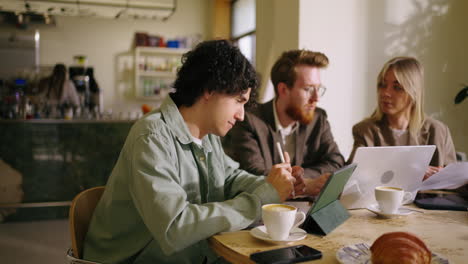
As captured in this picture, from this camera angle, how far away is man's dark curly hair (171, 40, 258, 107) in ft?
4.17

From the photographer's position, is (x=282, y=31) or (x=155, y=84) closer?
(x=282, y=31)

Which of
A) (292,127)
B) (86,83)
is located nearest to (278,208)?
(292,127)

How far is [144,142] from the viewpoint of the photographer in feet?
3.74

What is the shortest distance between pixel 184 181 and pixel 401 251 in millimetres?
632

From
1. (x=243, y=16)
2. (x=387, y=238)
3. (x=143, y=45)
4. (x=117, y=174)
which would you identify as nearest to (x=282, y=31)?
(x=117, y=174)

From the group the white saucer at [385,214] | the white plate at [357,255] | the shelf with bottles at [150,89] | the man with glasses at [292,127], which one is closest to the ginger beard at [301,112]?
the man with glasses at [292,127]

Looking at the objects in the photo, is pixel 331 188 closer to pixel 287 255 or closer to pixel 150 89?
pixel 287 255

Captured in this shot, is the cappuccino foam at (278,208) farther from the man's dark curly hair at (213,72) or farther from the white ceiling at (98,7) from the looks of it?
the white ceiling at (98,7)

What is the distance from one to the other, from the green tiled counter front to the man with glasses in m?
2.35

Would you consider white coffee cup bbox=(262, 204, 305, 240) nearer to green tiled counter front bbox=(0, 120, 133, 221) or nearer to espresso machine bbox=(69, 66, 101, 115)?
green tiled counter front bbox=(0, 120, 133, 221)

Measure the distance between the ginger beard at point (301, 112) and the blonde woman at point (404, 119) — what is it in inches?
10.9

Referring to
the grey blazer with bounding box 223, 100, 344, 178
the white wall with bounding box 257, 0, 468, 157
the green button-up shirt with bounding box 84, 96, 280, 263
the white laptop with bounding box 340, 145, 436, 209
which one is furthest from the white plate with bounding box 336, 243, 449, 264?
the white wall with bounding box 257, 0, 468, 157

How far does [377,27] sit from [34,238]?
318 cm

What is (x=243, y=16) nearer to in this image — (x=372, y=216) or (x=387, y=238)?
(x=372, y=216)
